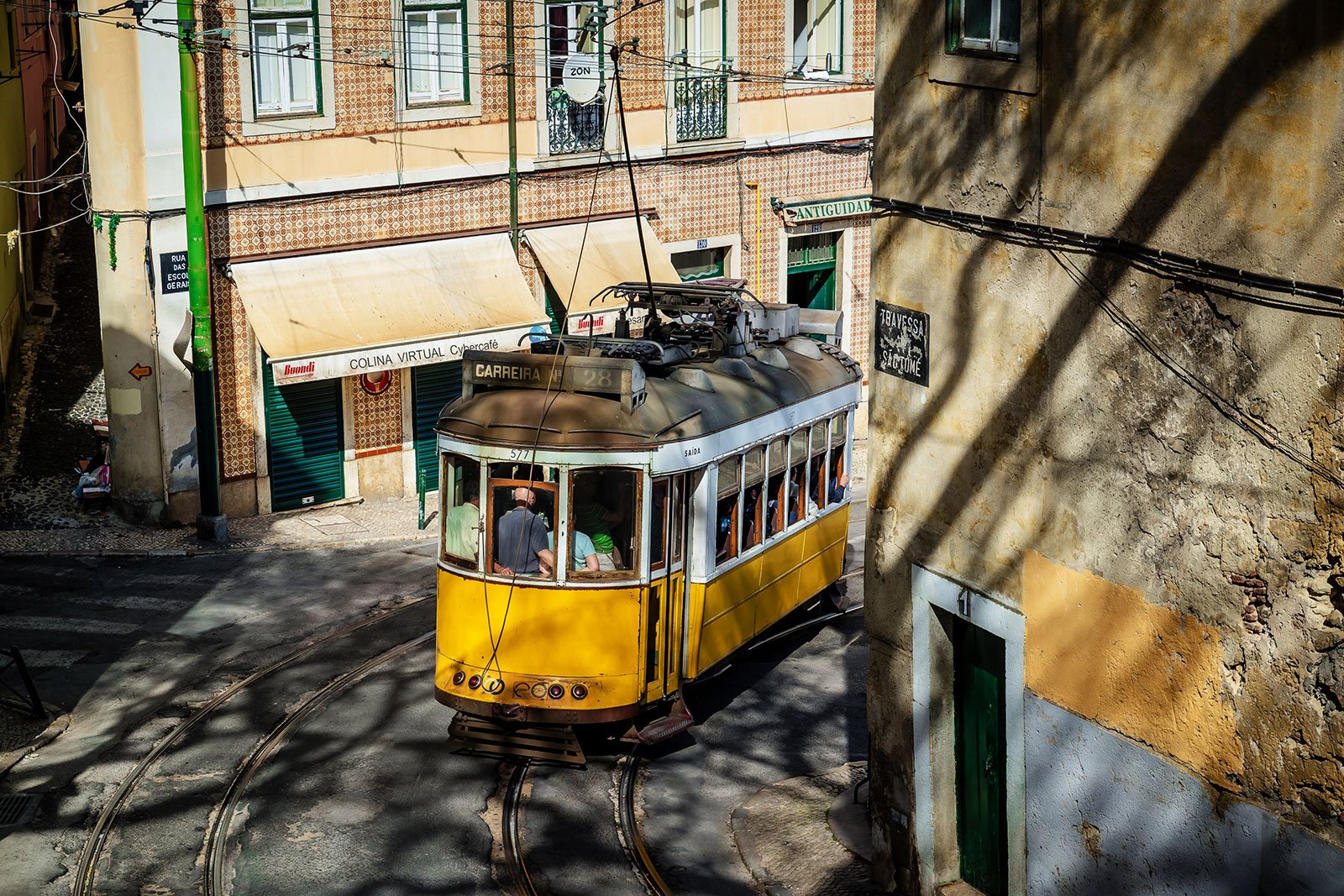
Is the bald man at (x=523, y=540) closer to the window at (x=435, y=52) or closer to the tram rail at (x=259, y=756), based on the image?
the tram rail at (x=259, y=756)

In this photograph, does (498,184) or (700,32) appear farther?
(700,32)

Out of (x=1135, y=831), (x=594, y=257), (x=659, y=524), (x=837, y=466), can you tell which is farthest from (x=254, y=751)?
(x=594, y=257)

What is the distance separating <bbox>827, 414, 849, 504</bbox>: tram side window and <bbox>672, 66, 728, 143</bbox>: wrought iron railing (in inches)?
361

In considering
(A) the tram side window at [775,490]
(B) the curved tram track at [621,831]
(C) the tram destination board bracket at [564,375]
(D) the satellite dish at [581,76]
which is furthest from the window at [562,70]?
(B) the curved tram track at [621,831]

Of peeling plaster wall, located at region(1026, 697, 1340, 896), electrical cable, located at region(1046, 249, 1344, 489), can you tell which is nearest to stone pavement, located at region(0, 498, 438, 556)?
peeling plaster wall, located at region(1026, 697, 1340, 896)

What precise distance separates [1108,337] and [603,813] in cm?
562

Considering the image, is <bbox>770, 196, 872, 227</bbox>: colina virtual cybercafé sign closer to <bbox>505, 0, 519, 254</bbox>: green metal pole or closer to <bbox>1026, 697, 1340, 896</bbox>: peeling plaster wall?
<bbox>505, 0, 519, 254</bbox>: green metal pole

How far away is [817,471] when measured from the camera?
618 inches

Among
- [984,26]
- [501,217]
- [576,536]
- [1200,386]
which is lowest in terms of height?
[576,536]

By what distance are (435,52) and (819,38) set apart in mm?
6882

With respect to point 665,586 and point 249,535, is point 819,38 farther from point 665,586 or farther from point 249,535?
point 665,586

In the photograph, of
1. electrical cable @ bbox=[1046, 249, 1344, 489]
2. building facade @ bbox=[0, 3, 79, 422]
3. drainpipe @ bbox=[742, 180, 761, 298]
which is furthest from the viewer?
drainpipe @ bbox=[742, 180, 761, 298]

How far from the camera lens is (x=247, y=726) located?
45.9 feet

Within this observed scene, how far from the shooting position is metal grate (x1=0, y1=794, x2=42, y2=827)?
1214cm
